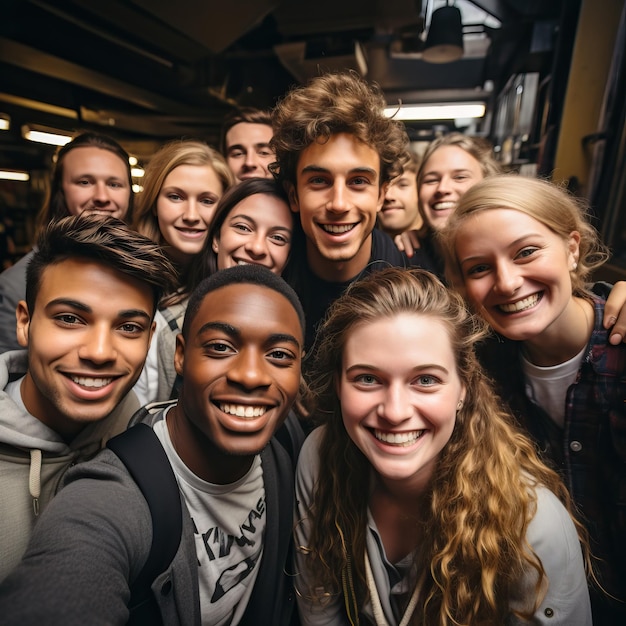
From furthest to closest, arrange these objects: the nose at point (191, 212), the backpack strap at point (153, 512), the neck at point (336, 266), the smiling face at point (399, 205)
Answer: the smiling face at point (399, 205) → the nose at point (191, 212) → the neck at point (336, 266) → the backpack strap at point (153, 512)

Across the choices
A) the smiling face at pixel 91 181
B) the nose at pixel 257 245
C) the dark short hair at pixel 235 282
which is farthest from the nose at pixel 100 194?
the dark short hair at pixel 235 282

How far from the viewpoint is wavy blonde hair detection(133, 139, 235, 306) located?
241 cm

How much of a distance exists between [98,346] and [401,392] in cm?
95

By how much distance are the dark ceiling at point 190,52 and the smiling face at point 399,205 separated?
5.57 feet

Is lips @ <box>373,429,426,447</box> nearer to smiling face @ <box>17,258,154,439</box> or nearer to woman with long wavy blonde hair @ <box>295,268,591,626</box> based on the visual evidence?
woman with long wavy blonde hair @ <box>295,268,591,626</box>

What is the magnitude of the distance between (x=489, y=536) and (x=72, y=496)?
1206 millimetres

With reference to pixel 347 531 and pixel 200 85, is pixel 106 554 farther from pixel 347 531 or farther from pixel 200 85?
pixel 200 85

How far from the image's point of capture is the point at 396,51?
197 inches

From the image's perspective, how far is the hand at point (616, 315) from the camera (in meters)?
1.60

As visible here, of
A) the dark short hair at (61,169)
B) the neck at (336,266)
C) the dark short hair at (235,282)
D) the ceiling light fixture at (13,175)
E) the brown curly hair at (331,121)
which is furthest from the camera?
the ceiling light fixture at (13,175)

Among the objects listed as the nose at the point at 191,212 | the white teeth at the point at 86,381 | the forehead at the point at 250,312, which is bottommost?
the white teeth at the point at 86,381

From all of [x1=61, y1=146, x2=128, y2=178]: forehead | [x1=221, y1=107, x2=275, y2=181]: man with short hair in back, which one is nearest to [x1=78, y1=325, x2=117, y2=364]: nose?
[x1=61, y1=146, x2=128, y2=178]: forehead

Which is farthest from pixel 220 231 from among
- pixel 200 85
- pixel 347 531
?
pixel 200 85

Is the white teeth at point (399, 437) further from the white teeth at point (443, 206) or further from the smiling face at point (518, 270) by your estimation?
the white teeth at point (443, 206)
